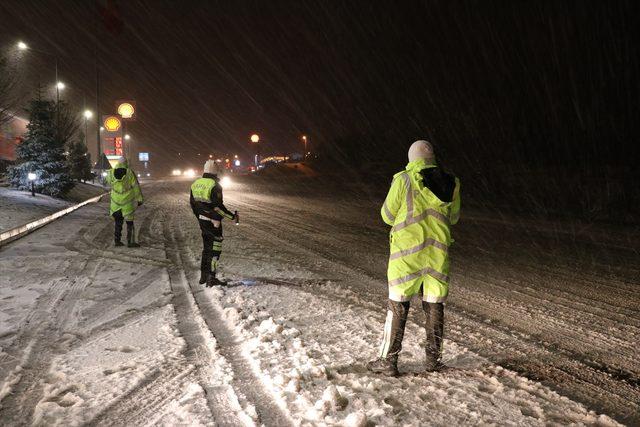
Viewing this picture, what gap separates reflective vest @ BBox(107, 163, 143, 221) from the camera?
10531 mm

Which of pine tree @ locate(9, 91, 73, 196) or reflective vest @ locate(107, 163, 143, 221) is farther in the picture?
pine tree @ locate(9, 91, 73, 196)

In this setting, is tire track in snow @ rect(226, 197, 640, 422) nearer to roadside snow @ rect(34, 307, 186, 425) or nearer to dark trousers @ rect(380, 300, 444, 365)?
dark trousers @ rect(380, 300, 444, 365)

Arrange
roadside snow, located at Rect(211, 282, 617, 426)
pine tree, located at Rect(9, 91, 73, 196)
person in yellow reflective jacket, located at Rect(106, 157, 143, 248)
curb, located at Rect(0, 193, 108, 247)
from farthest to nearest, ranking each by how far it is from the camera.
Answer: pine tree, located at Rect(9, 91, 73, 196)
curb, located at Rect(0, 193, 108, 247)
person in yellow reflective jacket, located at Rect(106, 157, 143, 248)
roadside snow, located at Rect(211, 282, 617, 426)

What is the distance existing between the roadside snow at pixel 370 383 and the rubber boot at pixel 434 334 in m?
0.12

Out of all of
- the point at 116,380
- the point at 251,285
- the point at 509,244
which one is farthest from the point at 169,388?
the point at 509,244

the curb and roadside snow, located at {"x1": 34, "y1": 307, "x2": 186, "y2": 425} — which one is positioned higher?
roadside snow, located at {"x1": 34, "y1": 307, "x2": 186, "y2": 425}

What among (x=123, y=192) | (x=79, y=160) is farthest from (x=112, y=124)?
(x=123, y=192)

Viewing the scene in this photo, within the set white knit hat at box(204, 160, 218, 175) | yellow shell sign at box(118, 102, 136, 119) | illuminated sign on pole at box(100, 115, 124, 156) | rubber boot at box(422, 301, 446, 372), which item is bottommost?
rubber boot at box(422, 301, 446, 372)

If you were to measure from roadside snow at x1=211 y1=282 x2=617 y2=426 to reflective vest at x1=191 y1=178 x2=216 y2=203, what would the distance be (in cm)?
208

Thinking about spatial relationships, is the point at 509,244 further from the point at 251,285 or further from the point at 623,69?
the point at 623,69

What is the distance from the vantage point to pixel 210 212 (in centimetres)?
727

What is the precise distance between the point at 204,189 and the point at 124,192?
4237 millimetres

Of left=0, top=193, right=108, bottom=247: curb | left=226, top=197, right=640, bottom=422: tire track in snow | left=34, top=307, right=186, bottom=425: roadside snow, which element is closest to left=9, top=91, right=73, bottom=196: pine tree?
left=0, top=193, right=108, bottom=247: curb

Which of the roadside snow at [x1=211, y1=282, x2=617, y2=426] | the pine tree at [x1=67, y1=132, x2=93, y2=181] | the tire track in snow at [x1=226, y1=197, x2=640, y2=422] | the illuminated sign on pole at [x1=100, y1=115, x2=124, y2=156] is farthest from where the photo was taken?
the pine tree at [x1=67, y1=132, x2=93, y2=181]
